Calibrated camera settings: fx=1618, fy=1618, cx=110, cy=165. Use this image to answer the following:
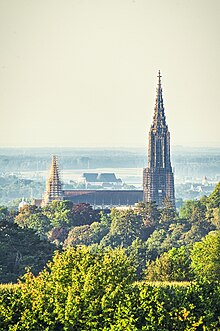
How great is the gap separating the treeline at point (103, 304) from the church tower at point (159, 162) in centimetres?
13957

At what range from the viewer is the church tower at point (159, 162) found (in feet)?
640

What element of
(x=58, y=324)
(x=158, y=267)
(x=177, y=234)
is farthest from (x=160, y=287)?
(x=177, y=234)

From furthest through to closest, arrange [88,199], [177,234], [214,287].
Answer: [88,199] → [177,234] → [214,287]

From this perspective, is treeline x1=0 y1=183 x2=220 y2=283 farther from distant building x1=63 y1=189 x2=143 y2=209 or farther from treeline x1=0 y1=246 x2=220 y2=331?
distant building x1=63 y1=189 x2=143 y2=209

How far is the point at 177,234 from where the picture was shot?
11944 centimetres

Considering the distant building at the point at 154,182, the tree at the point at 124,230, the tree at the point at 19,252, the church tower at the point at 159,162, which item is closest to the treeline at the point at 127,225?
the tree at the point at 124,230

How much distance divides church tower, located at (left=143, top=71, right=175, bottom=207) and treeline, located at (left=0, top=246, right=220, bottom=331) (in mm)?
139570

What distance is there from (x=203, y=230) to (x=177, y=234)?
2.68m

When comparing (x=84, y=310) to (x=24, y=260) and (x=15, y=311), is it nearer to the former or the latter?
(x=15, y=311)

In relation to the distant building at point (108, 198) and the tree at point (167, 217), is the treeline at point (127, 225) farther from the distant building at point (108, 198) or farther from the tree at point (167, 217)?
the distant building at point (108, 198)

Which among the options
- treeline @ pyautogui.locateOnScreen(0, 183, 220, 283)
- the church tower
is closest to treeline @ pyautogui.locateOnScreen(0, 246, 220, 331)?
treeline @ pyautogui.locateOnScreen(0, 183, 220, 283)

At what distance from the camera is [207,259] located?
76188mm

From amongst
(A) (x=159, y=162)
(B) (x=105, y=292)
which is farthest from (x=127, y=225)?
(A) (x=159, y=162)

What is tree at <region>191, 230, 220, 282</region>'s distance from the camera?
70.1 meters
